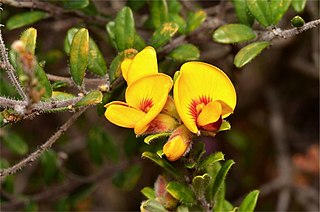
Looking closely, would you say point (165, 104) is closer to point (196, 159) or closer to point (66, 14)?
point (196, 159)

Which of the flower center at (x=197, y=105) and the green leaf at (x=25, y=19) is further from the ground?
the green leaf at (x=25, y=19)

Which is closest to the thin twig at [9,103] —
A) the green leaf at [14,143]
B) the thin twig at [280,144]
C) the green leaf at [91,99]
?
the green leaf at [91,99]

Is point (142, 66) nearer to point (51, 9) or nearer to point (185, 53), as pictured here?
point (185, 53)

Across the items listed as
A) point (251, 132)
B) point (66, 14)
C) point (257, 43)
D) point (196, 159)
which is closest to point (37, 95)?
point (196, 159)

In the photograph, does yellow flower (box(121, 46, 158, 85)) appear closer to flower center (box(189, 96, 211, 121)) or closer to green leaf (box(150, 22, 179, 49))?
flower center (box(189, 96, 211, 121))

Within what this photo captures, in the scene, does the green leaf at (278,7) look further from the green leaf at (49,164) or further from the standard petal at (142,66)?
the green leaf at (49,164)

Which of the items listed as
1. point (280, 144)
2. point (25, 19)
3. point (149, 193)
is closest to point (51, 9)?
point (25, 19)
